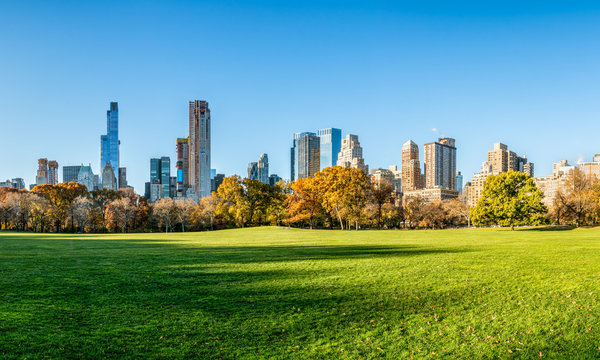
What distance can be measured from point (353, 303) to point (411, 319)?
166cm

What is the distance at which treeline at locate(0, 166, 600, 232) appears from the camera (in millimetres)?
58281

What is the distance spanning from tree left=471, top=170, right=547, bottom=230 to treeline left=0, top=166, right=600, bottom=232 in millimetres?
122

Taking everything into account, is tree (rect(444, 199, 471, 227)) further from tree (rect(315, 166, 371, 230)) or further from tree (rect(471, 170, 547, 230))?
tree (rect(471, 170, 547, 230))

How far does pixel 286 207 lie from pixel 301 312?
66.3 m

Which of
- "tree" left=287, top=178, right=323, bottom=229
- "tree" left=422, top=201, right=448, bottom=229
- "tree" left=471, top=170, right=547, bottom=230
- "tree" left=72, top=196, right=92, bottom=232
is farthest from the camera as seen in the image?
"tree" left=422, top=201, right=448, bottom=229

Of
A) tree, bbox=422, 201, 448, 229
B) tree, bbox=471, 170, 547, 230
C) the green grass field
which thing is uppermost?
tree, bbox=471, 170, 547, 230

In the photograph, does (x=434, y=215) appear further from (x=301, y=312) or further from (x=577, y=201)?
(x=301, y=312)

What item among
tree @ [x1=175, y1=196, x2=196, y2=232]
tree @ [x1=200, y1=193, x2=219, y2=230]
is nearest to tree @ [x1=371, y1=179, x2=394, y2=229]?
tree @ [x1=200, y1=193, x2=219, y2=230]

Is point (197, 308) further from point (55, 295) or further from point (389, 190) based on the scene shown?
point (389, 190)

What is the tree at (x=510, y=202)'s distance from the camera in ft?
182

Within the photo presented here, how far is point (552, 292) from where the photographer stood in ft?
36.7

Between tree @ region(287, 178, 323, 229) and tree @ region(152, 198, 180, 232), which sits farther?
tree @ region(152, 198, 180, 232)

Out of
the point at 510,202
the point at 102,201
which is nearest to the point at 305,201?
the point at 510,202

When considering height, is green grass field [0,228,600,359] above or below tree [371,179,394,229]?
below
